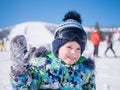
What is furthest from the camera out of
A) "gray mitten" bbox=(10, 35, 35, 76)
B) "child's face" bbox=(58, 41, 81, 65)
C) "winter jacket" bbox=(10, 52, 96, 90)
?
"child's face" bbox=(58, 41, 81, 65)

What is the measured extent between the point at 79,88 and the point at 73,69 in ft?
0.59

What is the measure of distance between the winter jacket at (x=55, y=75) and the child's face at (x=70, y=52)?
0.05m

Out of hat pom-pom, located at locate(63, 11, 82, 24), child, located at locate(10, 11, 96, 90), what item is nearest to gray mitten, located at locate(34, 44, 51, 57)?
child, located at locate(10, 11, 96, 90)

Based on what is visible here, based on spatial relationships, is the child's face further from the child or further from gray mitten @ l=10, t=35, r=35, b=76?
gray mitten @ l=10, t=35, r=35, b=76

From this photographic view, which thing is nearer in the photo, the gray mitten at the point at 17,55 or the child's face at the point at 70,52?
the gray mitten at the point at 17,55

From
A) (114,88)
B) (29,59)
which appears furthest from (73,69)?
(114,88)

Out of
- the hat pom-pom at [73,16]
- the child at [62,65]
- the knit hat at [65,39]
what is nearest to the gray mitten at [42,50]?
the child at [62,65]

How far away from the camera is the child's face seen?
251 cm

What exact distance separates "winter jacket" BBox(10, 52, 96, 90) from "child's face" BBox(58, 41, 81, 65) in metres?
0.05

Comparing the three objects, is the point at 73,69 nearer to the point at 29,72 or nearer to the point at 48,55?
the point at 48,55

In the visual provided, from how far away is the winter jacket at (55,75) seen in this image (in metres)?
2.37

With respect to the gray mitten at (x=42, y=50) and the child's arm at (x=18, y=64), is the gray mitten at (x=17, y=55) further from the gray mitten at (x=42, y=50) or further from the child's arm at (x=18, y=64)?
the gray mitten at (x=42, y=50)

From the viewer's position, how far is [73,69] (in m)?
2.56

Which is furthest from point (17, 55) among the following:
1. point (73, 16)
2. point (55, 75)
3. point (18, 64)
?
point (73, 16)
